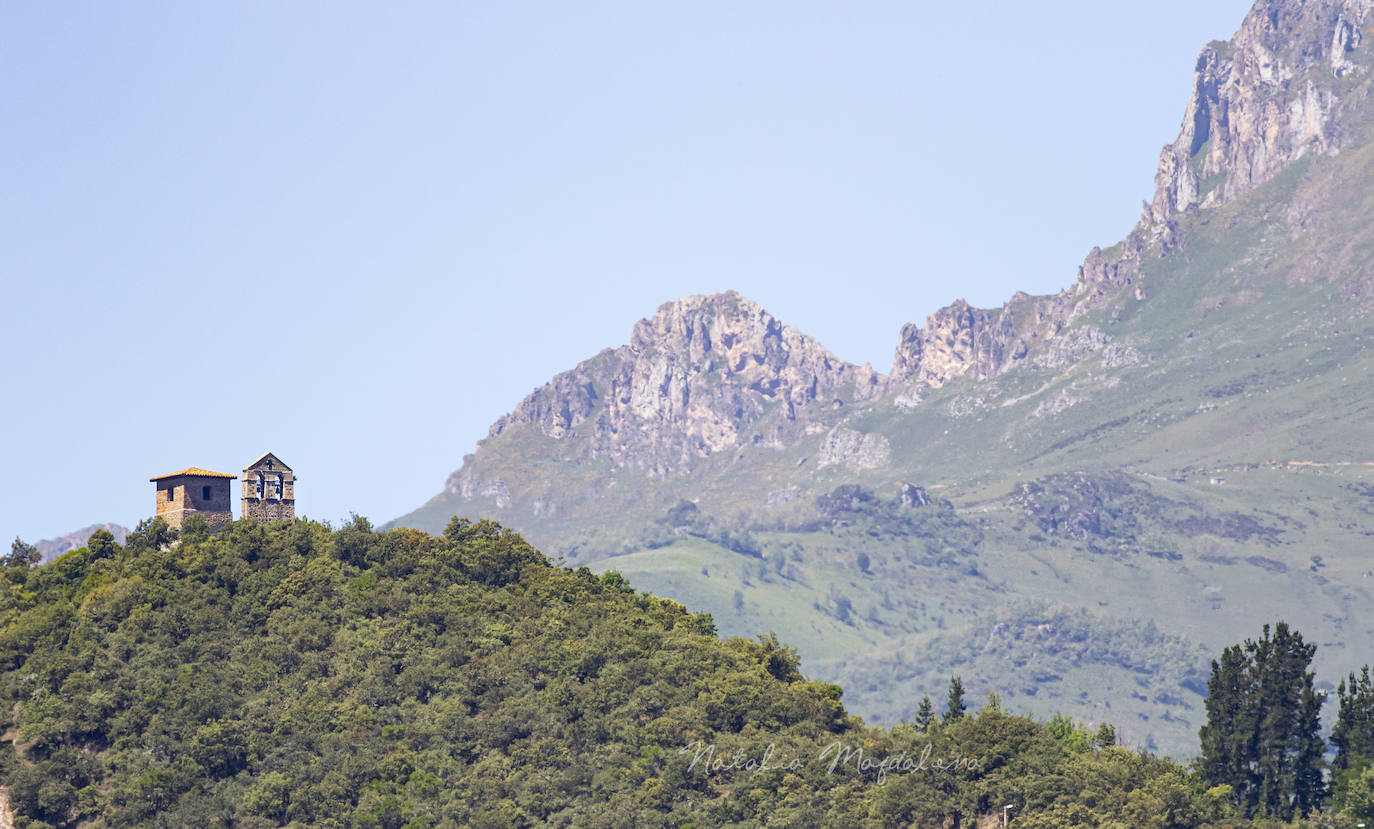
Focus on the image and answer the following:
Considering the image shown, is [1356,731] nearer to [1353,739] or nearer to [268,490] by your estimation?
[1353,739]

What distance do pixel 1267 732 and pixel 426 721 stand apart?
176ft

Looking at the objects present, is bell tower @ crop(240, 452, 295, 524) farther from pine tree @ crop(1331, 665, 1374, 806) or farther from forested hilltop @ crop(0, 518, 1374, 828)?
pine tree @ crop(1331, 665, 1374, 806)

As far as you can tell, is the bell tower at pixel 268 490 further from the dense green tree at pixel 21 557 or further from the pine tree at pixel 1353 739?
the pine tree at pixel 1353 739

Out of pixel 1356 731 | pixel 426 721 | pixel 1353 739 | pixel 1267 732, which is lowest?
pixel 1353 739

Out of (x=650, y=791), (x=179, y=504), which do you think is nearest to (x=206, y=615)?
(x=179, y=504)

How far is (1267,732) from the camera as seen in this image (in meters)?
125

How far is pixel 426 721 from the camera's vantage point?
418 ft

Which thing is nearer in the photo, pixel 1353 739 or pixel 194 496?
pixel 1353 739

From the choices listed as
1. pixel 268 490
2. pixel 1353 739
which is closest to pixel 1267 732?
pixel 1353 739

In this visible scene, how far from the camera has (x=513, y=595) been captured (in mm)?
146750

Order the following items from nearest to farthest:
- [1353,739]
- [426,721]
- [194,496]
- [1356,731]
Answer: [1353,739]
[1356,731]
[426,721]
[194,496]

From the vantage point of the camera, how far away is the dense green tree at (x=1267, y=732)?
123 meters

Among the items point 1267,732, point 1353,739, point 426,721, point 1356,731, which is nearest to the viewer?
point 1353,739

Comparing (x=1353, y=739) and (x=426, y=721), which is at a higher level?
(x=426, y=721)
